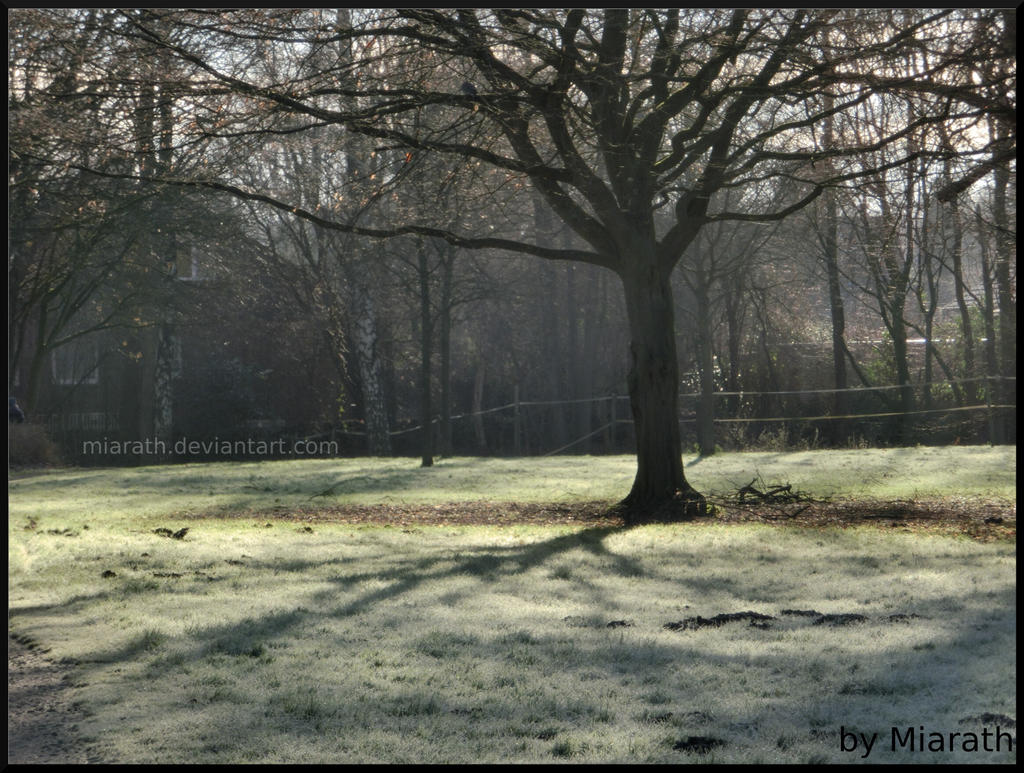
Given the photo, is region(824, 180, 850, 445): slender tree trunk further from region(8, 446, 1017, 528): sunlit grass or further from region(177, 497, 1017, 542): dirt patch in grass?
region(177, 497, 1017, 542): dirt patch in grass

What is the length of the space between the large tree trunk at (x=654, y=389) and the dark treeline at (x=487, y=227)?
4.3 inches

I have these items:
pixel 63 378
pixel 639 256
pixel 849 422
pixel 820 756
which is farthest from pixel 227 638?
pixel 63 378

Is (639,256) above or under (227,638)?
above

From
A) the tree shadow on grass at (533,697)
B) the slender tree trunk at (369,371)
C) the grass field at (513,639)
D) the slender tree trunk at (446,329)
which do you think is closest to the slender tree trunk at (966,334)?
the slender tree trunk at (446,329)

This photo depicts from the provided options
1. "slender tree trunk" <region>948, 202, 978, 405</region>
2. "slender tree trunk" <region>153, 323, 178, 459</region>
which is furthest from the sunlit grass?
"slender tree trunk" <region>153, 323, 178, 459</region>

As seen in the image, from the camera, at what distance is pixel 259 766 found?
3.59 meters

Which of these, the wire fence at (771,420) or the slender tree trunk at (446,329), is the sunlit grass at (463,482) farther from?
the wire fence at (771,420)

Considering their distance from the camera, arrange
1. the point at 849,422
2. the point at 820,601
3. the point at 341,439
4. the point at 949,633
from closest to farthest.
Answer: the point at 949,633, the point at 820,601, the point at 849,422, the point at 341,439

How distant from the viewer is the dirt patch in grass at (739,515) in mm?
11031

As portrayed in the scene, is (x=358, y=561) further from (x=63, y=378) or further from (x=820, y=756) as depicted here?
(x=63, y=378)

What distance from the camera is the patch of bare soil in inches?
155

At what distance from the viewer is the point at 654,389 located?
40.6 feet

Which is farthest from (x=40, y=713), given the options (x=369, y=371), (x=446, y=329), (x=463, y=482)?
(x=369, y=371)

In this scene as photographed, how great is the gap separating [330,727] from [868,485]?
11945mm
